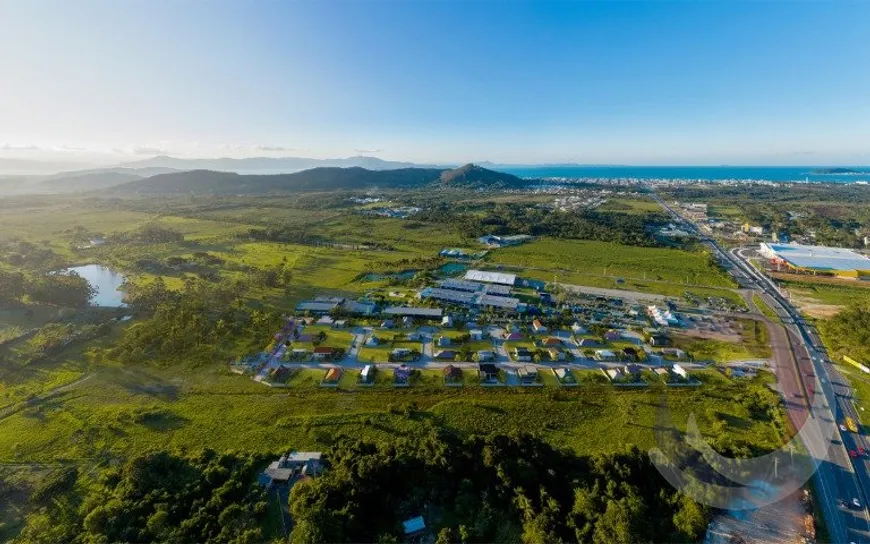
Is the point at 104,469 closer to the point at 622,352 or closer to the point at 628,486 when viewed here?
the point at 628,486

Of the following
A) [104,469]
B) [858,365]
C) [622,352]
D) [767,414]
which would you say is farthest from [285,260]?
[858,365]

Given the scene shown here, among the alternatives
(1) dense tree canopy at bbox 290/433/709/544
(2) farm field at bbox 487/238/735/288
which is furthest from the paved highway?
(2) farm field at bbox 487/238/735/288

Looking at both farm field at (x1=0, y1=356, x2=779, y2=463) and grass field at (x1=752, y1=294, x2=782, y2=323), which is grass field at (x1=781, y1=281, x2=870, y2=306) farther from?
farm field at (x1=0, y1=356, x2=779, y2=463)

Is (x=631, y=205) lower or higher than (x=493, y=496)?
higher

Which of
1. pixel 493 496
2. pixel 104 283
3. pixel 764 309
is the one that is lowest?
pixel 104 283

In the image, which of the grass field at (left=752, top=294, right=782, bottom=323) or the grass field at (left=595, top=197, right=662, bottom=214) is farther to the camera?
the grass field at (left=595, top=197, right=662, bottom=214)

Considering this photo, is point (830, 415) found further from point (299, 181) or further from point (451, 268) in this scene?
point (299, 181)

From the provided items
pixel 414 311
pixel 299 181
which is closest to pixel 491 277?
pixel 414 311
